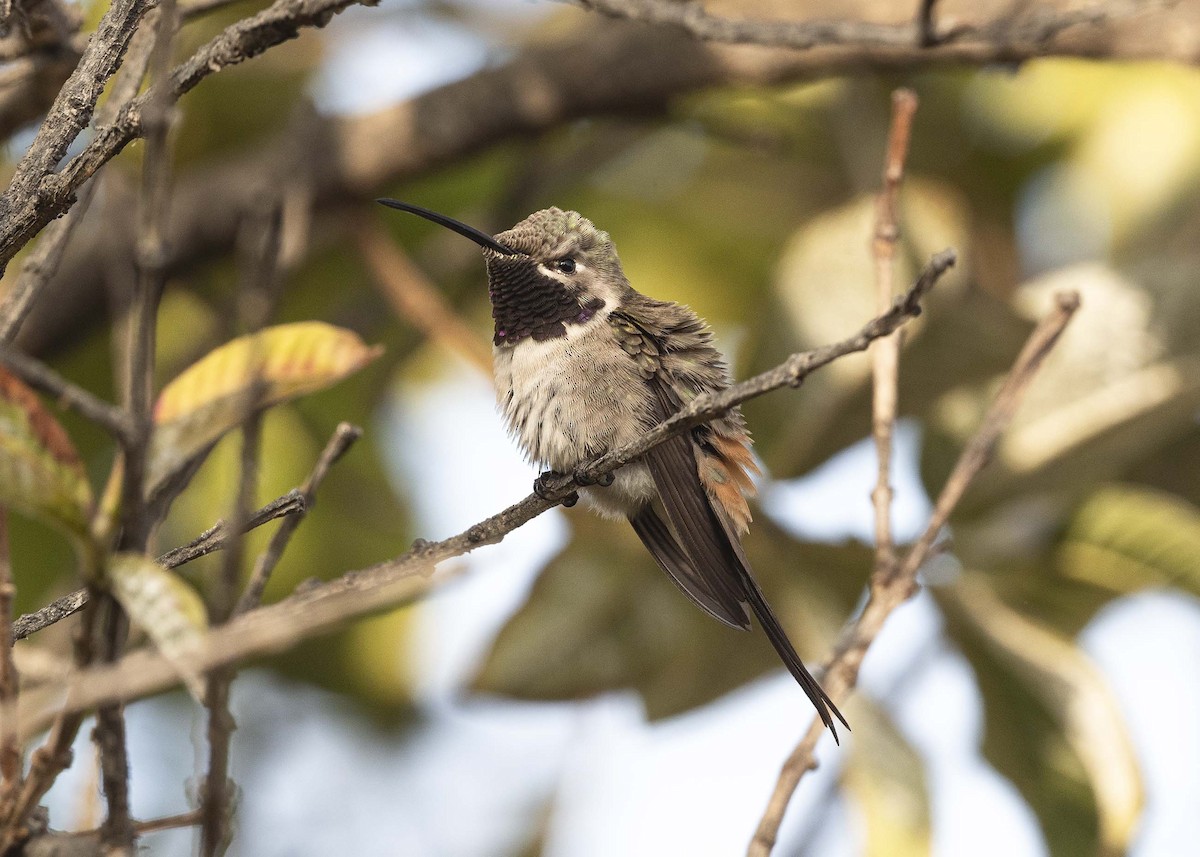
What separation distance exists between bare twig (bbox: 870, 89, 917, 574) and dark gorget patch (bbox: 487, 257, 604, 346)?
3.00ft

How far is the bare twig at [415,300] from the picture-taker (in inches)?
153

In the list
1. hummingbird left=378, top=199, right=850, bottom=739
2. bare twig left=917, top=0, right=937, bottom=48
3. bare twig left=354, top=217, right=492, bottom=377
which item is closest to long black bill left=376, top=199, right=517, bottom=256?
hummingbird left=378, top=199, right=850, bottom=739

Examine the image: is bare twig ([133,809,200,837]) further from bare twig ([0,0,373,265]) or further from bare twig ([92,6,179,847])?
bare twig ([0,0,373,265])

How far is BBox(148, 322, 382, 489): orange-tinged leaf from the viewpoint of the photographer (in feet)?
4.00

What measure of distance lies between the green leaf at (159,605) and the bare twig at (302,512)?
29 cm

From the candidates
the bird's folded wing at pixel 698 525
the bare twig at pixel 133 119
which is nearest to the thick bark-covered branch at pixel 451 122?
the bird's folded wing at pixel 698 525

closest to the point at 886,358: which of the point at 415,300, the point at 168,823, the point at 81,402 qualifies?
the point at 168,823

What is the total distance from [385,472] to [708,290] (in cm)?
135

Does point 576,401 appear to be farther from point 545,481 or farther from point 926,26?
point 926,26

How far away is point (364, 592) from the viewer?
4.55 feet

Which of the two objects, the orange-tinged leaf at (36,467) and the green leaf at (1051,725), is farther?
the green leaf at (1051,725)

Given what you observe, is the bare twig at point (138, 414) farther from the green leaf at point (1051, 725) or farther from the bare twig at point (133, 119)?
the green leaf at point (1051, 725)

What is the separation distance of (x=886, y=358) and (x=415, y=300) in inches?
78.2

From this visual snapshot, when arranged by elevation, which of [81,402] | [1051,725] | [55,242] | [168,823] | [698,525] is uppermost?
[81,402]
